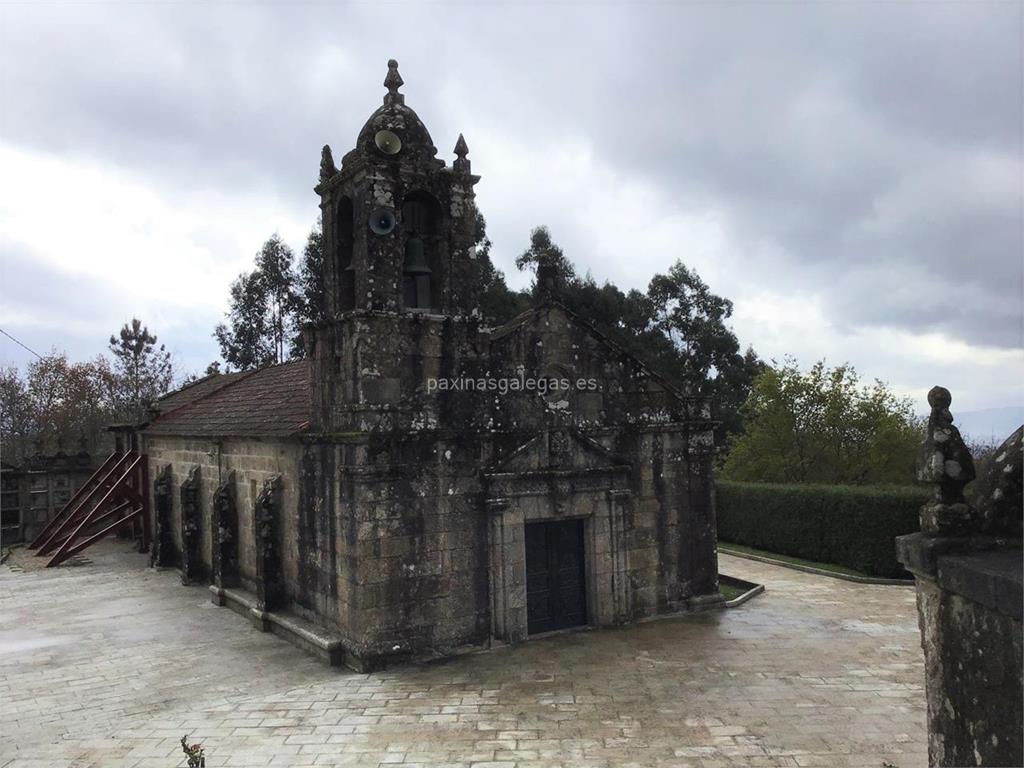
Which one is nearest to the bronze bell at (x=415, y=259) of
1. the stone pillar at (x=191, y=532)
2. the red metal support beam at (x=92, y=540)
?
the stone pillar at (x=191, y=532)

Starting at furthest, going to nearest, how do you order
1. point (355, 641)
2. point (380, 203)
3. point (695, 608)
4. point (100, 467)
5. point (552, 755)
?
point (100, 467)
point (695, 608)
point (380, 203)
point (355, 641)
point (552, 755)

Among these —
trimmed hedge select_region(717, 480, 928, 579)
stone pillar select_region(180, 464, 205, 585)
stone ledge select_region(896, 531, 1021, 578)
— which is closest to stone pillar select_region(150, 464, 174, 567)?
stone pillar select_region(180, 464, 205, 585)

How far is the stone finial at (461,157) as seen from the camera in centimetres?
1355

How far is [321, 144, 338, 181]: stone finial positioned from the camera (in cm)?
1395

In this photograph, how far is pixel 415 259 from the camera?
43.1 ft

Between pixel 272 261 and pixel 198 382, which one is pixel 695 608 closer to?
pixel 198 382

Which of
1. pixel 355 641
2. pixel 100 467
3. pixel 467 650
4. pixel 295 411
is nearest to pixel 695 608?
pixel 467 650

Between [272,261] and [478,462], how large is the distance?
32249 mm

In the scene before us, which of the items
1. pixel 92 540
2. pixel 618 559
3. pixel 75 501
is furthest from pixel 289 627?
pixel 75 501

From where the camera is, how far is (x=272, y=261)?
136 ft

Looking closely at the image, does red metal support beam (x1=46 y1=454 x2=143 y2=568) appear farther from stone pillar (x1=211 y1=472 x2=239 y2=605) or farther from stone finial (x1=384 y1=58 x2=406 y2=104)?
stone finial (x1=384 y1=58 x2=406 y2=104)

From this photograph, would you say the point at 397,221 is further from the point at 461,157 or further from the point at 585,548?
the point at 585,548

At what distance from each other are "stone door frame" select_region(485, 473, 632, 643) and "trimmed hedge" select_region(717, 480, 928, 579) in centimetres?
728

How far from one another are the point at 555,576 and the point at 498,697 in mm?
3553
